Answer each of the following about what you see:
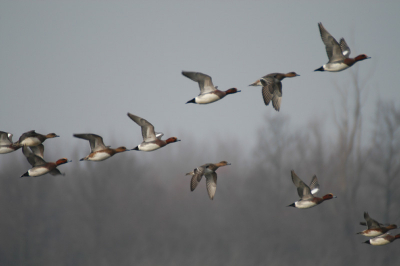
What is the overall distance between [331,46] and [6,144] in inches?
385

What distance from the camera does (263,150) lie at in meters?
44.5

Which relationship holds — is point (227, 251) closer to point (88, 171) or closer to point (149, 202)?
point (149, 202)

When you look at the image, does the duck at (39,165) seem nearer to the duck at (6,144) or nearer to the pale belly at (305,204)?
the duck at (6,144)

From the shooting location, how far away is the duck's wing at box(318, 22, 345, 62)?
438 inches

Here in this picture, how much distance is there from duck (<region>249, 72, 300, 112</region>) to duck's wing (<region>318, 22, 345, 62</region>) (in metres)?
1.15

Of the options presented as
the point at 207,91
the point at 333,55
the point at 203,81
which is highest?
the point at 333,55

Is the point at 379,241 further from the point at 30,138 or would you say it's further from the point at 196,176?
the point at 30,138

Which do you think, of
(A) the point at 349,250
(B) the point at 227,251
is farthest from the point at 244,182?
(A) the point at 349,250

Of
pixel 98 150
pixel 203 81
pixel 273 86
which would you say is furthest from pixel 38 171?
pixel 273 86

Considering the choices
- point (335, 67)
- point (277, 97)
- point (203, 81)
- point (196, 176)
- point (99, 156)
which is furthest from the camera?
point (277, 97)

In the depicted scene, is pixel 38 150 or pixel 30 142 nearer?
pixel 30 142

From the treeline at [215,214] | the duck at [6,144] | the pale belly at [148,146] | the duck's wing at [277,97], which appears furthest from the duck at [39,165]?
the treeline at [215,214]

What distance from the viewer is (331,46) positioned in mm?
11219

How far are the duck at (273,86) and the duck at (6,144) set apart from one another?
7.24 m
